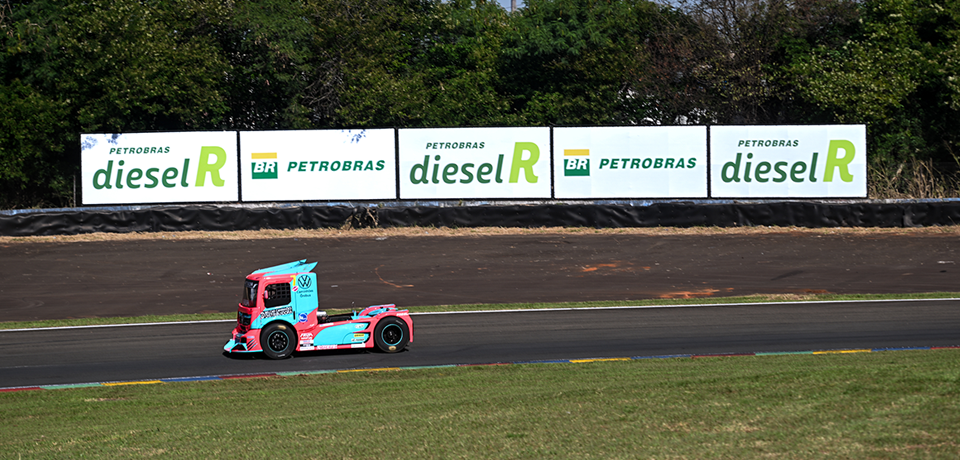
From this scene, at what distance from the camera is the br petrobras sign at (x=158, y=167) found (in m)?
27.3

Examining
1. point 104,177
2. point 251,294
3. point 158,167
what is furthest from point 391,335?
point 104,177

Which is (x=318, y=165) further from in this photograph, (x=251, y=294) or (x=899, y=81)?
(x=899, y=81)

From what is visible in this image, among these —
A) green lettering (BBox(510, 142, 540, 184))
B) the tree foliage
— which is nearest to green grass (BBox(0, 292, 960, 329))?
green lettering (BBox(510, 142, 540, 184))

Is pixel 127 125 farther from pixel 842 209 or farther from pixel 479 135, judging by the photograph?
pixel 842 209

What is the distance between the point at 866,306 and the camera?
49.2 feet

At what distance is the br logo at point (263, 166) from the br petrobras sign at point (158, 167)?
2.11 ft

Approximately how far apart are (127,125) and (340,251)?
1384cm

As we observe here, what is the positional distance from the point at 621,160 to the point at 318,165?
9963 mm

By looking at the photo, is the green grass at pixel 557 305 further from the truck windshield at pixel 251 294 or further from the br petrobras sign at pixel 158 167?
the br petrobras sign at pixel 158 167

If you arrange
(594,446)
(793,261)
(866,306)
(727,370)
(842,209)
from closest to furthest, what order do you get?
(594,446), (727,370), (866,306), (793,261), (842,209)

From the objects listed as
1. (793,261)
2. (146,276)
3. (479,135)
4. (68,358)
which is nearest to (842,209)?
(793,261)

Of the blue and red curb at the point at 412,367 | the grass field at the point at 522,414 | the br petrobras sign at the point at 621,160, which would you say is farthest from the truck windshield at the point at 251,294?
the br petrobras sign at the point at 621,160

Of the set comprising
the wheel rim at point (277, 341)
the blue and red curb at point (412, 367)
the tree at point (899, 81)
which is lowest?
the blue and red curb at point (412, 367)

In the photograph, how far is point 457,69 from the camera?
40.7 meters
